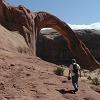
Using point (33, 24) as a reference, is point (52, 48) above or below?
below

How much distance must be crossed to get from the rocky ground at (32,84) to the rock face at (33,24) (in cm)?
829

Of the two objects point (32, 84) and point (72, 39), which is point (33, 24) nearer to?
point (72, 39)

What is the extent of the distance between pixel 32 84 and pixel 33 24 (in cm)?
1523

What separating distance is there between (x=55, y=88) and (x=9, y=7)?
13.7 m

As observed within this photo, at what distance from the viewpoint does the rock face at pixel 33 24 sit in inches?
1079

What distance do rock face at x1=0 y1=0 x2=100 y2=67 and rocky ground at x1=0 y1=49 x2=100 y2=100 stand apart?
8.29 metres

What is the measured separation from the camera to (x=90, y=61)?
119 feet

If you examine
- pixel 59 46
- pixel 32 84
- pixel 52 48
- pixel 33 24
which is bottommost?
pixel 52 48

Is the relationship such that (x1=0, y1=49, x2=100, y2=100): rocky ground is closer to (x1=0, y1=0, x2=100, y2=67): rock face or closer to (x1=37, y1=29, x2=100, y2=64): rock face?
(x1=0, y1=0, x2=100, y2=67): rock face

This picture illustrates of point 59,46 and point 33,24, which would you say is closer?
point 33,24

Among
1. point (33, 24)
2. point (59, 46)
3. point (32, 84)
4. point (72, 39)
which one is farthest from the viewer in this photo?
point (59, 46)

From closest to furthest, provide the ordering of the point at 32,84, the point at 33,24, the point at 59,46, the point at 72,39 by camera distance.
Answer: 1. the point at 32,84
2. the point at 33,24
3. the point at 72,39
4. the point at 59,46

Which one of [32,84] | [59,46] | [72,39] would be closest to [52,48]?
[59,46]

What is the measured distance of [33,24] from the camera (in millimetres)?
30281
